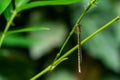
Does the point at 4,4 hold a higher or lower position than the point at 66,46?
higher

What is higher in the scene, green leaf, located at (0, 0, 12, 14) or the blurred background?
green leaf, located at (0, 0, 12, 14)

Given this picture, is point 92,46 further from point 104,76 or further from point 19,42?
point 19,42

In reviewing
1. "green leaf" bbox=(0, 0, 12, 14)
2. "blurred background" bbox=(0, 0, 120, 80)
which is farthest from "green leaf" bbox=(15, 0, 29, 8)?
"blurred background" bbox=(0, 0, 120, 80)

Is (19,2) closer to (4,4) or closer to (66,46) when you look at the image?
(4,4)

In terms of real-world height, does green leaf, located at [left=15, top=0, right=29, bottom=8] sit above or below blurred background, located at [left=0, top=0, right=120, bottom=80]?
above

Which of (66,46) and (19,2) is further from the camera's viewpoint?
(66,46)

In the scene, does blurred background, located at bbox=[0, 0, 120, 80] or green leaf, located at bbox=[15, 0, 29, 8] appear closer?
green leaf, located at bbox=[15, 0, 29, 8]

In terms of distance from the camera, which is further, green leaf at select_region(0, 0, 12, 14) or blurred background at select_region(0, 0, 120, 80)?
blurred background at select_region(0, 0, 120, 80)

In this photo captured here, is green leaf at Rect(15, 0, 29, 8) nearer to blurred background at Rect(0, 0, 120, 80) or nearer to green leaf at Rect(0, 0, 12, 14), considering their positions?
green leaf at Rect(0, 0, 12, 14)

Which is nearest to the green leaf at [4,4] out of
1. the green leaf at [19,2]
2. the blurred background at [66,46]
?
the green leaf at [19,2]

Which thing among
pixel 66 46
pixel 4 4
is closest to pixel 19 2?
pixel 4 4
